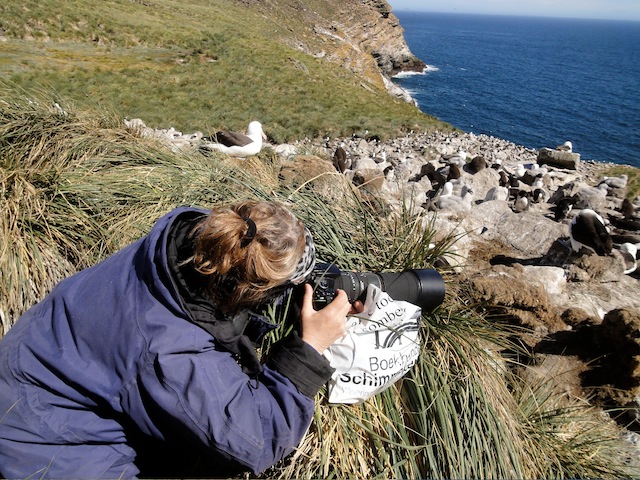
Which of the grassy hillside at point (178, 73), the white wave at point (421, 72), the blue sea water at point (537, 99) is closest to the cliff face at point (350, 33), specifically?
the white wave at point (421, 72)

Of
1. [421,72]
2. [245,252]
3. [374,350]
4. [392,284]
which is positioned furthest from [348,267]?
[421,72]

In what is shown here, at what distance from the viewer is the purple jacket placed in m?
1.33

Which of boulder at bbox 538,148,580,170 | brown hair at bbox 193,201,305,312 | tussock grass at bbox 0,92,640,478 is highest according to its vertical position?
brown hair at bbox 193,201,305,312

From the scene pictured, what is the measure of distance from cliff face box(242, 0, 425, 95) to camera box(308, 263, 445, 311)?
3986cm

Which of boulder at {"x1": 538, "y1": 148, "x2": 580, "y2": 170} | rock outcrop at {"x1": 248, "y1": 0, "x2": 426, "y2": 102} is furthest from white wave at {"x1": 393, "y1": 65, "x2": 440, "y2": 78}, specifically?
boulder at {"x1": 538, "y1": 148, "x2": 580, "y2": 170}

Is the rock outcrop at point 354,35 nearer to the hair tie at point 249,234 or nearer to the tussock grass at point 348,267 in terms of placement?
the tussock grass at point 348,267

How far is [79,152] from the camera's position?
10.9 ft

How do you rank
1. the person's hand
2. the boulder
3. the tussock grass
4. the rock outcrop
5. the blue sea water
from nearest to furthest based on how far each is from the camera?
1. the person's hand
2. the tussock grass
3. the boulder
4. the blue sea water
5. the rock outcrop

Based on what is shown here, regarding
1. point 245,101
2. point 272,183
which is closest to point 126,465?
point 272,183

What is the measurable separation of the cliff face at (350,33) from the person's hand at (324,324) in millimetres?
40231

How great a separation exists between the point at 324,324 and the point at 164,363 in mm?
582

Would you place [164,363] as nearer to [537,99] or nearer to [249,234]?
[249,234]

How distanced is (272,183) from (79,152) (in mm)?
1436

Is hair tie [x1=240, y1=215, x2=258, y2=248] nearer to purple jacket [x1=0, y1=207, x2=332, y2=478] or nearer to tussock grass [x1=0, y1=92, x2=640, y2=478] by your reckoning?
purple jacket [x1=0, y1=207, x2=332, y2=478]
